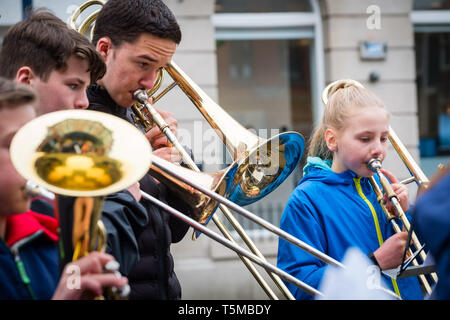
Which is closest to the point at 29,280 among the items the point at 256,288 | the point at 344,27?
the point at 256,288

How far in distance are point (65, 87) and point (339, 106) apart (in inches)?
39.5

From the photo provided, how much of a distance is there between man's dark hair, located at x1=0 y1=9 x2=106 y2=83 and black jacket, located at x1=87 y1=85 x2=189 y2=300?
28 cm

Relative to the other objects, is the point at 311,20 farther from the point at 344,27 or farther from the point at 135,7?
the point at 135,7

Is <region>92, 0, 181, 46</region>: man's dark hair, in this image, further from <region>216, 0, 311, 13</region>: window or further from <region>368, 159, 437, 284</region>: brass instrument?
<region>216, 0, 311, 13</region>: window

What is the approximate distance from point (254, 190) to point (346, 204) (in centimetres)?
32

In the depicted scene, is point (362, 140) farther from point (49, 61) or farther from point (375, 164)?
point (49, 61)

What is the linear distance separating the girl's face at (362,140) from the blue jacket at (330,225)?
6 cm

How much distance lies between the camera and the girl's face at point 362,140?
73.2 inches

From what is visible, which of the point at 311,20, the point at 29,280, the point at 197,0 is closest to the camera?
the point at 29,280

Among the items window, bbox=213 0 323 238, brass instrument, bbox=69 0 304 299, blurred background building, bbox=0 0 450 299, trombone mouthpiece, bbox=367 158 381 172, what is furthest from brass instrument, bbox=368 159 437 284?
window, bbox=213 0 323 238

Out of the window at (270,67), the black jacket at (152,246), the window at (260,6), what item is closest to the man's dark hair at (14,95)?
the black jacket at (152,246)
